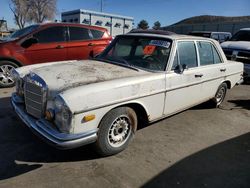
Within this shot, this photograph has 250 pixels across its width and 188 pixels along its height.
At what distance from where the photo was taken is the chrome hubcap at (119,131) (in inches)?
144

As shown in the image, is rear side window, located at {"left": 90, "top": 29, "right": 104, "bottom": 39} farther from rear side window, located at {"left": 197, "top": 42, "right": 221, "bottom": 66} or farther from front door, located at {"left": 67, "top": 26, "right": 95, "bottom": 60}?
rear side window, located at {"left": 197, "top": 42, "right": 221, "bottom": 66}

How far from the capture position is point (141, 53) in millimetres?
4566

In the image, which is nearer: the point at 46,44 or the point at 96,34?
the point at 46,44

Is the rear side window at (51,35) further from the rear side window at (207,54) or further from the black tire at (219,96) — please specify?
the black tire at (219,96)

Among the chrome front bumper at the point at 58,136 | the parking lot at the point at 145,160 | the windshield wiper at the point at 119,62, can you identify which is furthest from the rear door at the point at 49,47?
the chrome front bumper at the point at 58,136

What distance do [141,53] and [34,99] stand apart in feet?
6.46

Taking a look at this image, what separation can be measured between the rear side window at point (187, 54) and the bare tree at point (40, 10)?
51.1 metres

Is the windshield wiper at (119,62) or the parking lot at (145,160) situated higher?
the windshield wiper at (119,62)

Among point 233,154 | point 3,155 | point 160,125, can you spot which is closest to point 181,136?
point 160,125

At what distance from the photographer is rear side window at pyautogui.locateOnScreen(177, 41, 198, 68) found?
4.55 meters

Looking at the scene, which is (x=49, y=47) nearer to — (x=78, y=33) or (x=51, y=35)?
(x=51, y=35)

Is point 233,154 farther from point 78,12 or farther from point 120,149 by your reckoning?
point 78,12

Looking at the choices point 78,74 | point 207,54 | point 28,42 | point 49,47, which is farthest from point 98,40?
point 78,74

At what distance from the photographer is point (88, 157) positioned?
144 inches
